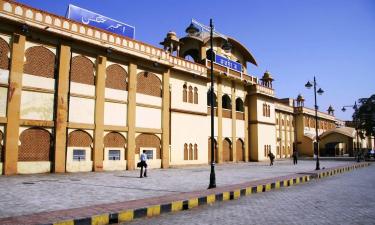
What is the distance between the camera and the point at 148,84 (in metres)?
25.0

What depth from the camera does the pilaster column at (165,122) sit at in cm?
2547

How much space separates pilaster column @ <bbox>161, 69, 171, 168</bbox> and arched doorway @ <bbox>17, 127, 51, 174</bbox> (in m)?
8.94

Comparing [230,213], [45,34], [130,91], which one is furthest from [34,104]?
[230,213]

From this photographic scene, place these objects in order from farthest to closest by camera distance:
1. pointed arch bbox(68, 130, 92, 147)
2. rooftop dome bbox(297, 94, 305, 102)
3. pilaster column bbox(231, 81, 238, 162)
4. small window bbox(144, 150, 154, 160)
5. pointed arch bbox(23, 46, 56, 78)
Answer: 1. rooftop dome bbox(297, 94, 305, 102)
2. pilaster column bbox(231, 81, 238, 162)
3. small window bbox(144, 150, 154, 160)
4. pointed arch bbox(68, 130, 92, 147)
5. pointed arch bbox(23, 46, 56, 78)

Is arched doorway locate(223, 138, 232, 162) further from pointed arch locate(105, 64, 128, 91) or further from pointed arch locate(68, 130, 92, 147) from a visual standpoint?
pointed arch locate(68, 130, 92, 147)

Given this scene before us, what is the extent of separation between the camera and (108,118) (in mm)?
21953

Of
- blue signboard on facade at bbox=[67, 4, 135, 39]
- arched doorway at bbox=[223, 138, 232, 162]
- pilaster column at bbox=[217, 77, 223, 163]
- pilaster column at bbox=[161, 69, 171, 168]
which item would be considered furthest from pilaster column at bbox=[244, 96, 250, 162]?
blue signboard on facade at bbox=[67, 4, 135, 39]

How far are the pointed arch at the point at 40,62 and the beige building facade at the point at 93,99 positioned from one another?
0.17ft

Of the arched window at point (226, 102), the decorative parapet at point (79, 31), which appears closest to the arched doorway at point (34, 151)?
the decorative parapet at point (79, 31)

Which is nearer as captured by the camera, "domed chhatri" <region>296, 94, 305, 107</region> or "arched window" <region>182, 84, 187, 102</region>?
"arched window" <region>182, 84, 187, 102</region>

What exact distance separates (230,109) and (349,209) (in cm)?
2660

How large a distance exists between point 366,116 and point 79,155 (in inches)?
1830

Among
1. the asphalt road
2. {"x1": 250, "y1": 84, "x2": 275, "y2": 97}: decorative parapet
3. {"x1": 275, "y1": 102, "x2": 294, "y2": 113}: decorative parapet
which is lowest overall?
the asphalt road

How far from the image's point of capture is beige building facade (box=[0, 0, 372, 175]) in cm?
1767
